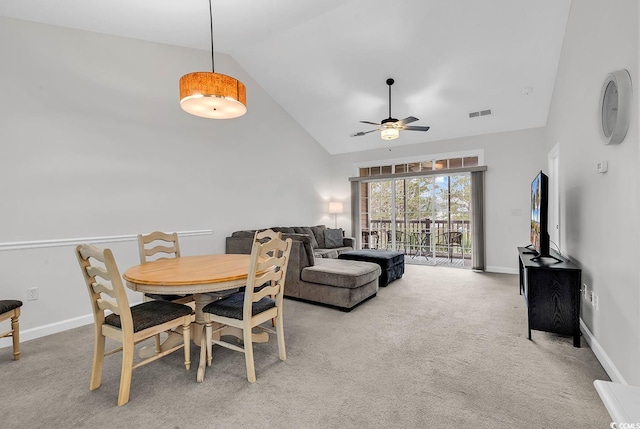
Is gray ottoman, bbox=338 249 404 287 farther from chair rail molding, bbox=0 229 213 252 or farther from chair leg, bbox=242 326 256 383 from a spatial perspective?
chair rail molding, bbox=0 229 213 252

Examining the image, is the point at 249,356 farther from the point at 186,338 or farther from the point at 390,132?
the point at 390,132

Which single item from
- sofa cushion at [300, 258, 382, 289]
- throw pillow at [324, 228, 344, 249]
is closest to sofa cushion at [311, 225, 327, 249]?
throw pillow at [324, 228, 344, 249]

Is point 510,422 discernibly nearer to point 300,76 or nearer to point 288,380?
point 288,380

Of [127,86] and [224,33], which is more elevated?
[224,33]

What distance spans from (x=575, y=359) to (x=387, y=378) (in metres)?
1.53

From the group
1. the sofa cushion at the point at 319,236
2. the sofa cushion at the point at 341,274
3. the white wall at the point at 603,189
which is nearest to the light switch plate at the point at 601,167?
the white wall at the point at 603,189

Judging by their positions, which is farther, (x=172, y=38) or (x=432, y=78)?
(x=432, y=78)

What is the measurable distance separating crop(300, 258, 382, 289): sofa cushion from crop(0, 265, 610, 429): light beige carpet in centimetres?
50

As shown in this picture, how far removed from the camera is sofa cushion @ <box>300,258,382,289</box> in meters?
3.51

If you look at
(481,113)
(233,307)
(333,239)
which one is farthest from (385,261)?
(481,113)

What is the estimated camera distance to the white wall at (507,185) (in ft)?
17.5

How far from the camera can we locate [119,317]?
1.91 meters

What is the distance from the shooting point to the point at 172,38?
3742mm

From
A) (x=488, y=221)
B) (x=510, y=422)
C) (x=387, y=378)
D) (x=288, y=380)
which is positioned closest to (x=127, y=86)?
(x=288, y=380)
